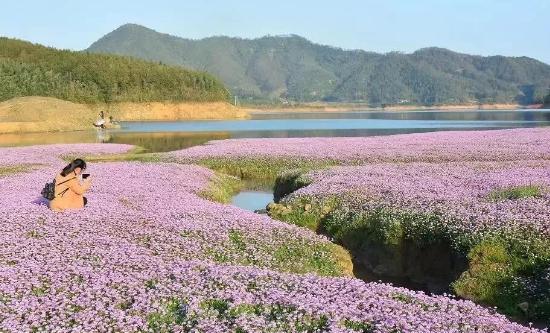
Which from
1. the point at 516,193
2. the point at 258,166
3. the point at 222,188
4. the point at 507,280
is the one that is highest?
the point at 516,193

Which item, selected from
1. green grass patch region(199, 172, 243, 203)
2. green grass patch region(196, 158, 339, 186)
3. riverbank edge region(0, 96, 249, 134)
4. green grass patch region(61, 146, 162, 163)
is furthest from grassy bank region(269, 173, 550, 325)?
riverbank edge region(0, 96, 249, 134)

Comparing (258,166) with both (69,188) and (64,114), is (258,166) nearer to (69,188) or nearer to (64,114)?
(69,188)

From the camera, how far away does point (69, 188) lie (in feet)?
57.6

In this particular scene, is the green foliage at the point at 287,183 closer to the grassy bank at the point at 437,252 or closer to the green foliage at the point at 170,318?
the grassy bank at the point at 437,252

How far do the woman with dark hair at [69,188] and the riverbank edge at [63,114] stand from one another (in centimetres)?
8009

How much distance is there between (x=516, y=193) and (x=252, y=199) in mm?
14057

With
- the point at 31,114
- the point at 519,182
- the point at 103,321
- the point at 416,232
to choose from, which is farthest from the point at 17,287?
the point at 31,114

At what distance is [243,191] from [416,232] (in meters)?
16.7

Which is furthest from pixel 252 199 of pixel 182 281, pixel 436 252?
pixel 182 281

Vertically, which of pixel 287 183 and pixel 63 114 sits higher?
pixel 63 114

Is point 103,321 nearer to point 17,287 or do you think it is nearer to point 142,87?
point 17,287

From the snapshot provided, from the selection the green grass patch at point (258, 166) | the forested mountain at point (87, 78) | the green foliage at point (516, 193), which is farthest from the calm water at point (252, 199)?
the forested mountain at point (87, 78)

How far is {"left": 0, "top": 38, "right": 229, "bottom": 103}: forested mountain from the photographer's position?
15600cm

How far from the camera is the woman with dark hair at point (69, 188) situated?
57.1ft
